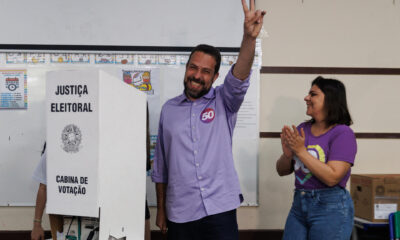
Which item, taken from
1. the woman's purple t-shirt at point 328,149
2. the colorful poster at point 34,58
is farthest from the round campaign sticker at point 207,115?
the colorful poster at point 34,58

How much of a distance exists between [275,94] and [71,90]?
70.3 inches

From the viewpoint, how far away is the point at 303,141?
142 cm

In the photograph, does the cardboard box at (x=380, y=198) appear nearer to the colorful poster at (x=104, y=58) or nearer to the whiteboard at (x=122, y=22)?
the whiteboard at (x=122, y=22)

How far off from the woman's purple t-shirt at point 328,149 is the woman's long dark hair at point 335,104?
0.13 feet

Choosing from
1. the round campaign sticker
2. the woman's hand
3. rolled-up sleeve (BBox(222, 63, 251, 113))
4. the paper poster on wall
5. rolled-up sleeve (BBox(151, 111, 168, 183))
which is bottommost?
rolled-up sleeve (BBox(151, 111, 168, 183))

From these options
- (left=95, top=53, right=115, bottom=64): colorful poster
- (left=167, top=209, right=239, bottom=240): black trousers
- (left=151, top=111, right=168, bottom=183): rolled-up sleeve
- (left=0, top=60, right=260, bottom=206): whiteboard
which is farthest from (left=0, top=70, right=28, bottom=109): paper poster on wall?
(left=167, top=209, right=239, bottom=240): black trousers

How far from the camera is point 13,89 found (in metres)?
2.33

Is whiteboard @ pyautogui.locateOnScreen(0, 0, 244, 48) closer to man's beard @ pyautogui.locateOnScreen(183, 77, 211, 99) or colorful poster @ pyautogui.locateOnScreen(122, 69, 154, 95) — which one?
colorful poster @ pyautogui.locateOnScreen(122, 69, 154, 95)

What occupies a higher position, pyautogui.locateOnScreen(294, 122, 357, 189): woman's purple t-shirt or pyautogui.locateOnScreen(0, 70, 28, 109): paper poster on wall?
pyautogui.locateOnScreen(0, 70, 28, 109): paper poster on wall

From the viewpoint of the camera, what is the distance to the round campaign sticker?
4.65ft

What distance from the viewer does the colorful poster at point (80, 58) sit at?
2.32m

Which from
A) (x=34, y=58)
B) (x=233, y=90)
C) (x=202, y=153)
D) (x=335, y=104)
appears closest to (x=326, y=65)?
(x=335, y=104)

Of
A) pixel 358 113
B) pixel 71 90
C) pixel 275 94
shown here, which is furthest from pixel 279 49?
pixel 71 90

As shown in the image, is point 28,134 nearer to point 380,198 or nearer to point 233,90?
point 233,90
